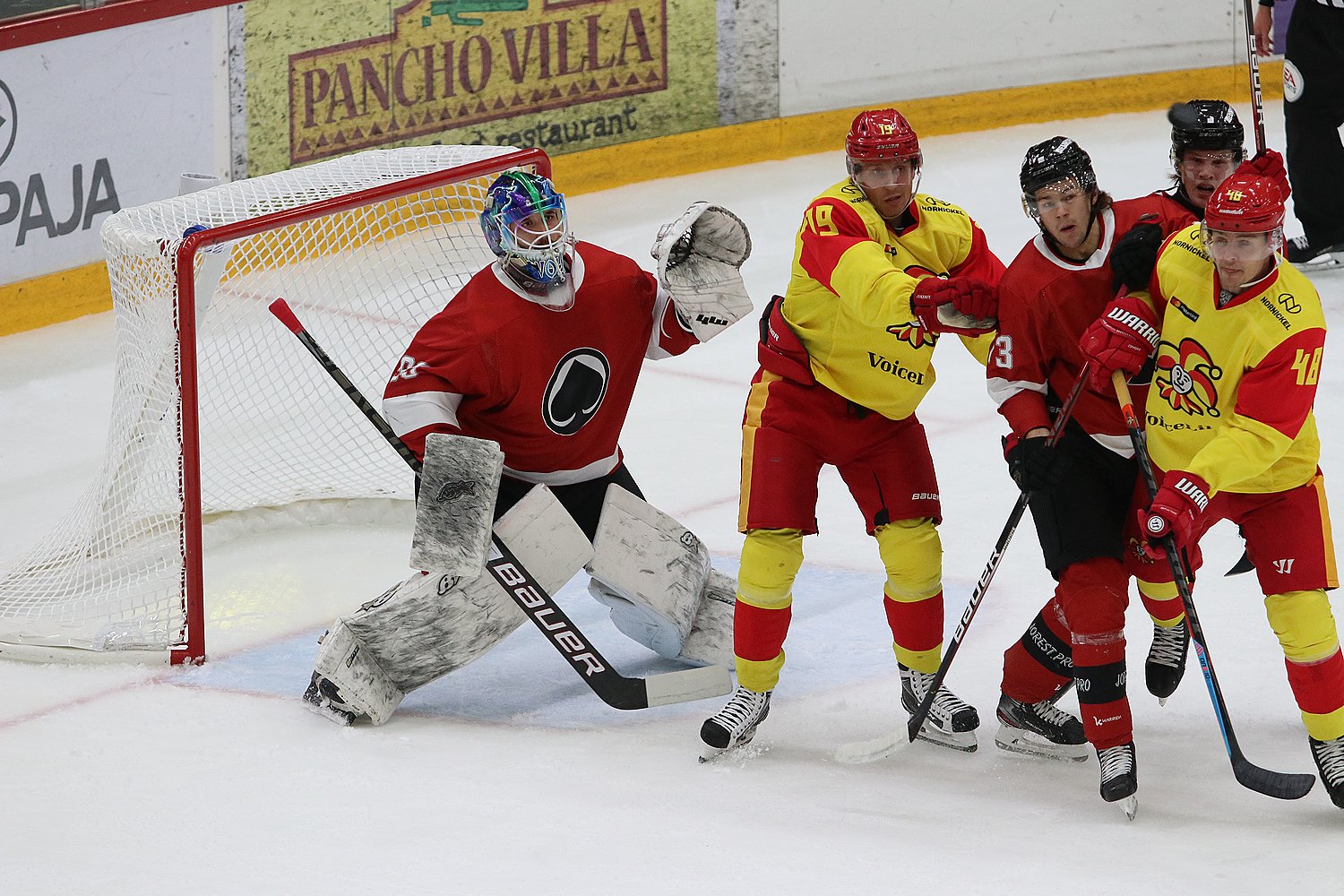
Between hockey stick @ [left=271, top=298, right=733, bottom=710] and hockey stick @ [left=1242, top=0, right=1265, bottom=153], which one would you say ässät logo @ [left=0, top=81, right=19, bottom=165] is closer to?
hockey stick @ [left=271, top=298, right=733, bottom=710]

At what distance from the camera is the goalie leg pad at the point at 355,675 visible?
11.3ft

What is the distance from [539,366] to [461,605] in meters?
0.47

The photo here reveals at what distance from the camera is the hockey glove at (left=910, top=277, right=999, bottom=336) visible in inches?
115

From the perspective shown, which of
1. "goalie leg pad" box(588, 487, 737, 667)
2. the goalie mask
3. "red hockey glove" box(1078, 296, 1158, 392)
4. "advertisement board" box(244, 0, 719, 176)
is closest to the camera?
"red hockey glove" box(1078, 296, 1158, 392)

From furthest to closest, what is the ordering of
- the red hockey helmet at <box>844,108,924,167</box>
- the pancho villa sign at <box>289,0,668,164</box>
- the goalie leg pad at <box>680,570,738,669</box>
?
the pancho villa sign at <box>289,0,668,164</box>
the goalie leg pad at <box>680,570,738,669</box>
the red hockey helmet at <box>844,108,924,167</box>

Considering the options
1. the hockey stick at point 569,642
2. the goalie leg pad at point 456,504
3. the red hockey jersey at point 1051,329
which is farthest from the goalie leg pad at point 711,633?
the red hockey jersey at point 1051,329

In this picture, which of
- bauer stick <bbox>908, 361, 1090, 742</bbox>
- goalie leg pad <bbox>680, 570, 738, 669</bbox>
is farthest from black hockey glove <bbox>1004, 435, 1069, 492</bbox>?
goalie leg pad <bbox>680, 570, 738, 669</bbox>

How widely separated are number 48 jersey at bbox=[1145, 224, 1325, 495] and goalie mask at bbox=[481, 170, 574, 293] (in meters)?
1.07

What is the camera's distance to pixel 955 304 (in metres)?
2.93

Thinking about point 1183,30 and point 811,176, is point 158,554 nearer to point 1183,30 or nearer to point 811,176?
point 811,176

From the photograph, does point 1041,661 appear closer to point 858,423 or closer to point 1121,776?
point 1121,776

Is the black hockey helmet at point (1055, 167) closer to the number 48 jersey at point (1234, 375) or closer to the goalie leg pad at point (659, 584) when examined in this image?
the number 48 jersey at point (1234, 375)

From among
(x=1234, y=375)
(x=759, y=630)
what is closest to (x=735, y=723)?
(x=759, y=630)

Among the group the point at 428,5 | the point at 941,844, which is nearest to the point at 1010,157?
the point at 428,5
